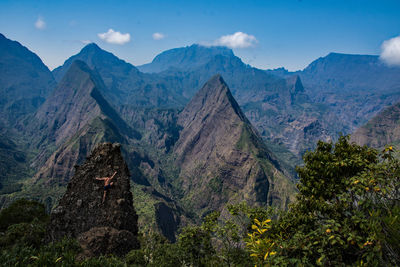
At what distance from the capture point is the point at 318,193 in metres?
14.7

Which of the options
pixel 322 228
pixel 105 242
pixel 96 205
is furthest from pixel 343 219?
pixel 96 205

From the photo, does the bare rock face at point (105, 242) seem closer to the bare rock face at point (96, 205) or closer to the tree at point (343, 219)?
the bare rock face at point (96, 205)

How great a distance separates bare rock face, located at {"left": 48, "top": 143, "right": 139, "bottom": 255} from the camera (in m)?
29.8

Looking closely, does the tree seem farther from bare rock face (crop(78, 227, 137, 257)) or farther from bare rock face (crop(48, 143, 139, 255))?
bare rock face (crop(48, 143, 139, 255))

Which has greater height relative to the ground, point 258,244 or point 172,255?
point 258,244

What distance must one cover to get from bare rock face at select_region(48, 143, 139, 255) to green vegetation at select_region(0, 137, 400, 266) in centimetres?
318

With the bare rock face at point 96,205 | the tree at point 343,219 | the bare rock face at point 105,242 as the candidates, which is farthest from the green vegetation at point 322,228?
the bare rock face at point 105,242

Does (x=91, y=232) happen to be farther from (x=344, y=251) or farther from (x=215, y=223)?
(x=344, y=251)

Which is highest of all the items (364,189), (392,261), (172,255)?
(364,189)

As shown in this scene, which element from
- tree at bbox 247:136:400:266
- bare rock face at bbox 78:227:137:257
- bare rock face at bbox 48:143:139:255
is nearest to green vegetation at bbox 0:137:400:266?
tree at bbox 247:136:400:266

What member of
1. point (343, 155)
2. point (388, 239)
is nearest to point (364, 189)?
point (388, 239)

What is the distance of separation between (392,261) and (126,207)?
3044cm

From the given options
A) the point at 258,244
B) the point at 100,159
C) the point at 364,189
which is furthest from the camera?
the point at 100,159

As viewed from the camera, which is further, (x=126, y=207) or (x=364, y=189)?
(x=126, y=207)
